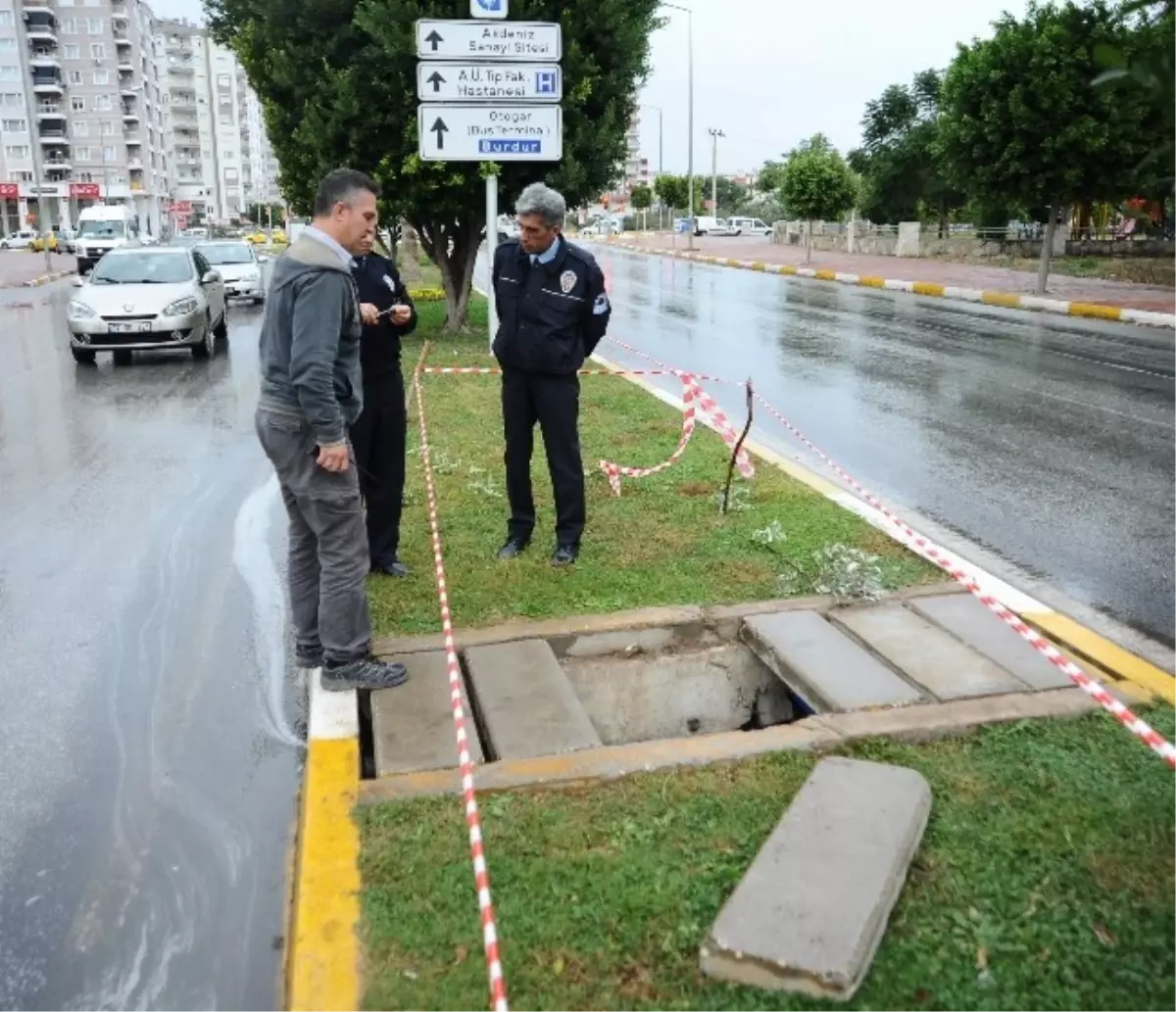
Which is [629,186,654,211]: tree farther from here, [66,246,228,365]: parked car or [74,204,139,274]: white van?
[66,246,228,365]: parked car

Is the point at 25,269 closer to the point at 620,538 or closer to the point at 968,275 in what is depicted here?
the point at 968,275

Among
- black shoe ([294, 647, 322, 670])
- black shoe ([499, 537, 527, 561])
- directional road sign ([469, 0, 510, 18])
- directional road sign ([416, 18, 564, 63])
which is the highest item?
directional road sign ([469, 0, 510, 18])

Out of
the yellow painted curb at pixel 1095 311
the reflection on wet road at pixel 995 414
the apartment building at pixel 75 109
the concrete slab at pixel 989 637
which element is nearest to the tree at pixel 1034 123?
the yellow painted curb at pixel 1095 311

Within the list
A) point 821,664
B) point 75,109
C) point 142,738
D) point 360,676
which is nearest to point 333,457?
point 360,676

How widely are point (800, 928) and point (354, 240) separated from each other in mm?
2928

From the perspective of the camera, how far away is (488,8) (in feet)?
29.1

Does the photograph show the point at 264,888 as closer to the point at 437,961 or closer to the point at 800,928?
the point at 437,961

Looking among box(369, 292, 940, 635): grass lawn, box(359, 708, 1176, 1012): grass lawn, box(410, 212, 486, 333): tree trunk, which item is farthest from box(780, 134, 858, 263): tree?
box(359, 708, 1176, 1012): grass lawn

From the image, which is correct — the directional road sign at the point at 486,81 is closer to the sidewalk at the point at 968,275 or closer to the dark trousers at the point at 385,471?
the dark trousers at the point at 385,471

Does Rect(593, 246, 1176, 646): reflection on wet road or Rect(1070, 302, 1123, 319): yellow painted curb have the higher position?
Rect(1070, 302, 1123, 319): yellow painted curb

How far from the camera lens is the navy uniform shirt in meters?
5.36

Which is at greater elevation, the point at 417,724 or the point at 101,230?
the point at 101,230

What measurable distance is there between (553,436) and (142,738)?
2.48 metres

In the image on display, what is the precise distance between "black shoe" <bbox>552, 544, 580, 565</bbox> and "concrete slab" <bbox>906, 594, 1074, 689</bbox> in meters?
1.69
